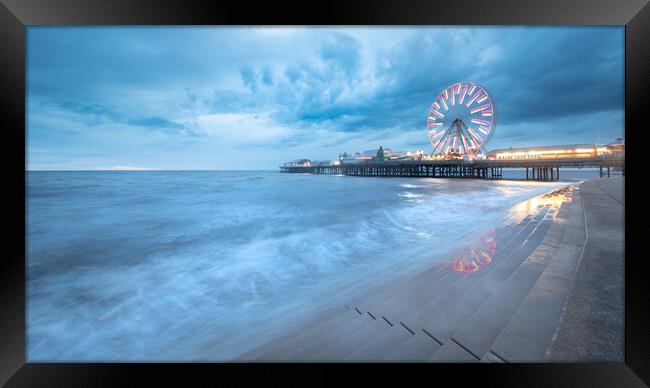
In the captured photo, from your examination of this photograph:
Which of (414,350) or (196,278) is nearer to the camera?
(414,350)

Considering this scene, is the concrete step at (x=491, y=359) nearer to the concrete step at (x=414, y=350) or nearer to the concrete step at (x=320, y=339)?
the concrete step at (x=414, y=350)

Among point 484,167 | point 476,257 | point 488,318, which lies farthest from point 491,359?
point 484,167

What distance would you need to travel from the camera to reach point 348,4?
166cm

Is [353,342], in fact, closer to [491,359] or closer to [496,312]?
[491,359]

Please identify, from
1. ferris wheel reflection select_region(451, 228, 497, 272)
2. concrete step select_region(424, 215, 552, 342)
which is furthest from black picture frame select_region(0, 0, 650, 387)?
ferris wheel reflection select_region(451, 228, 497, 272)

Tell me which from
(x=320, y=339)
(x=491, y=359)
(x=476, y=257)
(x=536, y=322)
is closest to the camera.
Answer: (x=491, y=359)

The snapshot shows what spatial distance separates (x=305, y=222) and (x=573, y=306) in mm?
7718

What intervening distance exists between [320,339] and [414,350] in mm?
664

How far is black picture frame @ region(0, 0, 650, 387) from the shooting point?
1417 mm

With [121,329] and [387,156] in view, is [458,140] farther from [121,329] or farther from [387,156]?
[387,156]

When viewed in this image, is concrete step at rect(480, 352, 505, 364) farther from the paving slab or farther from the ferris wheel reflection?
the ferris wheel reflection

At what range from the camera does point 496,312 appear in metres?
1.72

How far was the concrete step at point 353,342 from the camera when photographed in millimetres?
1617

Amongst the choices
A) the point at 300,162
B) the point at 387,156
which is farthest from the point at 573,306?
the point at 300,162
